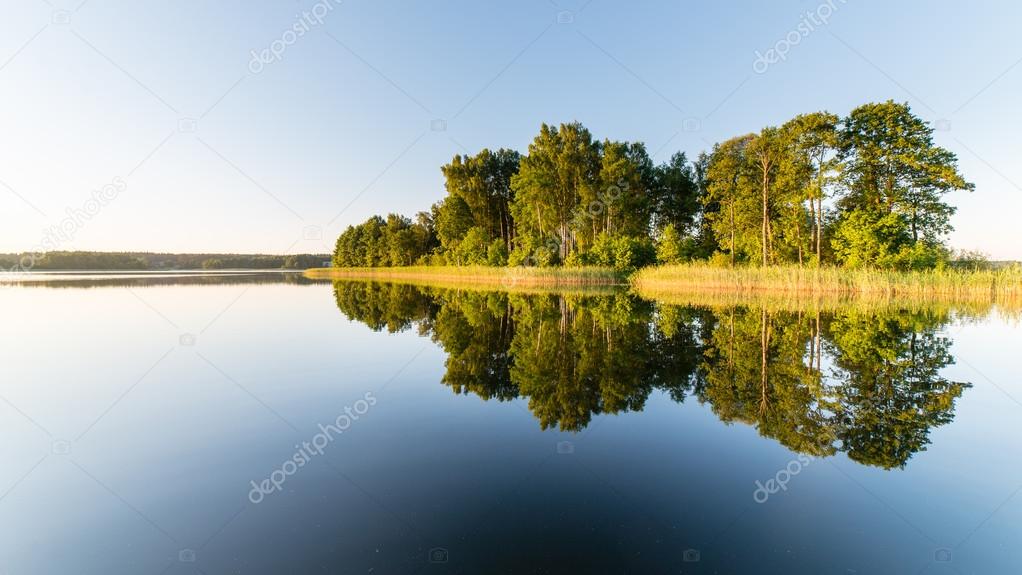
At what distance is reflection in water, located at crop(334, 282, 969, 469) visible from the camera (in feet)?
18.3

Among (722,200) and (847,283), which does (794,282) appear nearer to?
(847,283)

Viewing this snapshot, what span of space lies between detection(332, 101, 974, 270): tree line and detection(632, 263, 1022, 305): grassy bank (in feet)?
17.7

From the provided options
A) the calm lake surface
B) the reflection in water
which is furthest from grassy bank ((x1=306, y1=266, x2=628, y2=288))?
the calm lake surface

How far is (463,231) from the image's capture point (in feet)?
178

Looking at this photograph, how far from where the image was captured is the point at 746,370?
806cm

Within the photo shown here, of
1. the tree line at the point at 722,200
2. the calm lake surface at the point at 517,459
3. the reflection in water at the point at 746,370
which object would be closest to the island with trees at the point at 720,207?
the tree line at the point at 722,200

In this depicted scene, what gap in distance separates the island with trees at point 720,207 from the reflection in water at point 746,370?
14306 millimetres

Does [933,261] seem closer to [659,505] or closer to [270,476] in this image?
[659,505]

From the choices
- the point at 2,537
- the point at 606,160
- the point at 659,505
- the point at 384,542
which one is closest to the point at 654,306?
the point at 659,505

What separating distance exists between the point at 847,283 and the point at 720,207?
21.0 m

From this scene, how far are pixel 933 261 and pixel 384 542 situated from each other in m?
34.0

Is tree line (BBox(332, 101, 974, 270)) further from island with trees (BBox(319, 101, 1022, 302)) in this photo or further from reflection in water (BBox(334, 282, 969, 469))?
reflection in water (BBox(334, 282, 969, 469))

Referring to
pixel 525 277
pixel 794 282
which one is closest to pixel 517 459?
pixel 794 282

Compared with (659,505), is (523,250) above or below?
above
